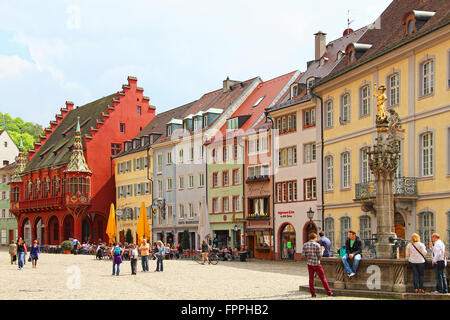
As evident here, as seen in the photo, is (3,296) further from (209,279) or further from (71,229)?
(71,229)

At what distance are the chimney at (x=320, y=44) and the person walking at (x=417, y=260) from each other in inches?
1286

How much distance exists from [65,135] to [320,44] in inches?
1648

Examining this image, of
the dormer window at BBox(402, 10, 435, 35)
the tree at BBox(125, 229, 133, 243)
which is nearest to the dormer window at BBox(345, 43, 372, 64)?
the dormer window at BBox(402, 10, 435, 35)

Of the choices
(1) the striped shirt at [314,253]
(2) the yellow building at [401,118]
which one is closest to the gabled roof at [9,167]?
(2) the yellow building at [401,118]

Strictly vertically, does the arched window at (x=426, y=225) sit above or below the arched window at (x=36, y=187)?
below

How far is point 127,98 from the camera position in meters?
75.5

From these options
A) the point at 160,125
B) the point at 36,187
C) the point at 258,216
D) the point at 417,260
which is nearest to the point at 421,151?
the point at 417,260

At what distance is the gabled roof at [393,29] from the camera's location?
30.3 m

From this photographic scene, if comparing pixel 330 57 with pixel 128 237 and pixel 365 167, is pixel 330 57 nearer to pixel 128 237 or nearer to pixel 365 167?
pixel 365 167

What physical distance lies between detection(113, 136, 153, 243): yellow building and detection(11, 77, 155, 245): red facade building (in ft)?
5.79

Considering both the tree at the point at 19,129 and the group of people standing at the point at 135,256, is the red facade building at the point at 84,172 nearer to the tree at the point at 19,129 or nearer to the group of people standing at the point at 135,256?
the tree at the point at 19,129

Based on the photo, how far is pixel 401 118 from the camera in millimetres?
32344

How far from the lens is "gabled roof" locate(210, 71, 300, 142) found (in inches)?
2085

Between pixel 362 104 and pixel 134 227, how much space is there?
38600mm
